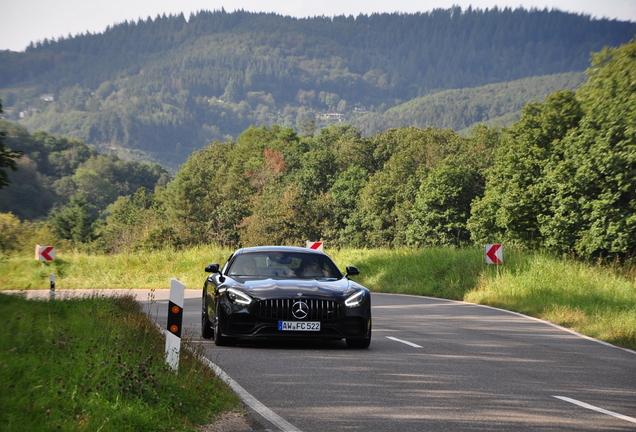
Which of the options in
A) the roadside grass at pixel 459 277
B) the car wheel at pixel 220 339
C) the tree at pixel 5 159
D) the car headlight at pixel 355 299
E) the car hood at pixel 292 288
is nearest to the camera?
the car hood at pixel 292 288

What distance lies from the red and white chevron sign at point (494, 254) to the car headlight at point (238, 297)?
15.5 m

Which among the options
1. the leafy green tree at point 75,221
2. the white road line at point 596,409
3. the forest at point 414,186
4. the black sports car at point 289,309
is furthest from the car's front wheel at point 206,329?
the leafy green tree at point 75,221

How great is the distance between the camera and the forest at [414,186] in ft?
146

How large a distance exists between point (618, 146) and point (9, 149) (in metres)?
37.1

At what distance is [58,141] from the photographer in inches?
6211

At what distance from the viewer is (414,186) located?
81938mm

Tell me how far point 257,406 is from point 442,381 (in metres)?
2.36

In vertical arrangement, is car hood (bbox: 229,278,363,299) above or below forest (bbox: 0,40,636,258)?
above

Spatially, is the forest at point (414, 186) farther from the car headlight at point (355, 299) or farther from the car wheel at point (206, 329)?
the car headlight at point (355, 299)

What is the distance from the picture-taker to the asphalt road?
6457 mm

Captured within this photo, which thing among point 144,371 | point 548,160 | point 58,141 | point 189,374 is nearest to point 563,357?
point 189,374

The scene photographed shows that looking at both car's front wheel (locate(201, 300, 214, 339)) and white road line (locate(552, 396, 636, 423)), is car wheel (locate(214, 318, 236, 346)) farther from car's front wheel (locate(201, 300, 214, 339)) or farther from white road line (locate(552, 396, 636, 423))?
white road line (locate(552, 396, 636, 423))

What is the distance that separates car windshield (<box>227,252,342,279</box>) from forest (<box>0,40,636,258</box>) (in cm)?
480

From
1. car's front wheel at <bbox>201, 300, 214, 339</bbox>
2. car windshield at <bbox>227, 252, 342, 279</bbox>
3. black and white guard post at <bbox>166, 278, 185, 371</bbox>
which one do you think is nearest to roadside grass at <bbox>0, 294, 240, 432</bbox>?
black and white guard post at <bbox>166, 278, 185, 371</bbox>
